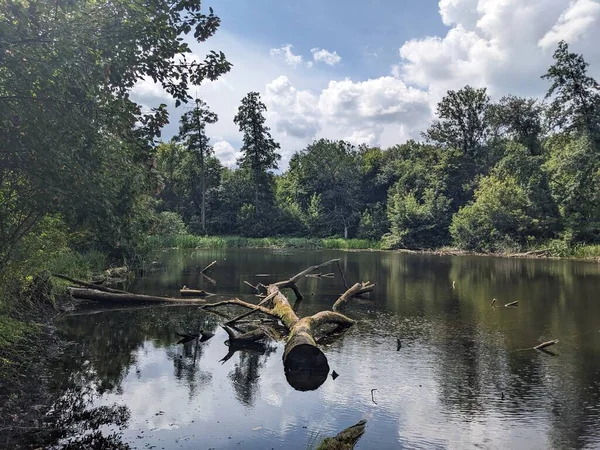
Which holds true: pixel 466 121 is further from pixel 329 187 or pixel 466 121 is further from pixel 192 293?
pixel 192 293

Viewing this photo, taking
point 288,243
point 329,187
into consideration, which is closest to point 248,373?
point 288,243

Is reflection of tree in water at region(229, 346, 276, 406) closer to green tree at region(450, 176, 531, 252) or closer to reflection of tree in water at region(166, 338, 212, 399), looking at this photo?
reflection of tree in water at region(166, 338, 212, 399)

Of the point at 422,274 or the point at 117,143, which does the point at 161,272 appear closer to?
the point at 422,274

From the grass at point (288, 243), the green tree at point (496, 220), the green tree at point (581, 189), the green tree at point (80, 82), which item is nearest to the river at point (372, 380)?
the green tree at point (80, 82)

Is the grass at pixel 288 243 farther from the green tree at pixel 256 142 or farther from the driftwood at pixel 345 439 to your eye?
the driftwood at pixel 345 439

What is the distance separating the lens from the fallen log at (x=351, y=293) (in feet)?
60.0

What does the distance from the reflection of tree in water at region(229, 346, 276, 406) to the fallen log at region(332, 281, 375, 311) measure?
5818 millimetres

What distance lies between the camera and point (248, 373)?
1075 centimetres

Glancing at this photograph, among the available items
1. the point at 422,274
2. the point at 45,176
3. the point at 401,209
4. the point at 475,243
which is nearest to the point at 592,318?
the point at 422,274

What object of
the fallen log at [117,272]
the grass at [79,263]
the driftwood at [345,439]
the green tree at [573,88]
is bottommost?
the driftwood at [345,439]

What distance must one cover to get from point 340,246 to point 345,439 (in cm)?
5369

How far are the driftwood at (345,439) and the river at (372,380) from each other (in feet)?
0.41

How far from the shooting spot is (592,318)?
16.5 meters

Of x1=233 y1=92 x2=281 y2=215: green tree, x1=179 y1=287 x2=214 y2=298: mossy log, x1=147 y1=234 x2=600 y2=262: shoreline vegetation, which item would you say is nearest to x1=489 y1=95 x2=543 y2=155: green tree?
x1=147 y1=234 x2=600 y2=262: shoreline vegetation
